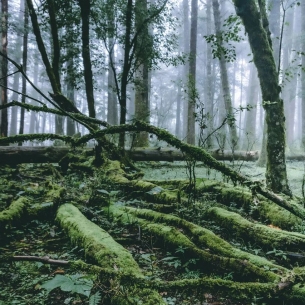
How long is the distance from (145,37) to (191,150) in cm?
863

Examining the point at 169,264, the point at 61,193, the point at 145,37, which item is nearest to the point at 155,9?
the point at 145,37

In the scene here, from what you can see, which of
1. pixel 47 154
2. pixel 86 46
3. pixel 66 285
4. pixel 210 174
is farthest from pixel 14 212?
pixel 86 46

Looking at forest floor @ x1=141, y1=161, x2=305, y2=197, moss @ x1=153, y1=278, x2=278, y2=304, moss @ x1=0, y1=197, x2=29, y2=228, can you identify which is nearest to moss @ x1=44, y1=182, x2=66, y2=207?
moss @ x1=0, y1=197, x2=29, y2=228

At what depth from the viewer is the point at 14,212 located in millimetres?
4023

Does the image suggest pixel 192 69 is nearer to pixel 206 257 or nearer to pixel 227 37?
pixel 227 37

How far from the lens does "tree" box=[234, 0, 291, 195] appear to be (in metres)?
6.36

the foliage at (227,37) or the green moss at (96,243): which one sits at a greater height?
the foliage at (227,37)

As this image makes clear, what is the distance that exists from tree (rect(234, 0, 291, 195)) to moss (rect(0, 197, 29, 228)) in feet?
15.9

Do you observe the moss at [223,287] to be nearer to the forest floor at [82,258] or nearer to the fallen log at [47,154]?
the forest floor at [82,258]

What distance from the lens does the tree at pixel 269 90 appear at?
6358 millimetres

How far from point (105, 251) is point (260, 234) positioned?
1.97 meters

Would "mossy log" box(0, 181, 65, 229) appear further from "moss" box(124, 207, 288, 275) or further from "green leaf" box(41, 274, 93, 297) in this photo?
"green leaf" box(41, 274, 93, 297)

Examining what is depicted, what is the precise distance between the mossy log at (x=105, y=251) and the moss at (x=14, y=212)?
1.89 ft

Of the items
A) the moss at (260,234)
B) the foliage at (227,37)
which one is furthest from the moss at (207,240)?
the foliage at (227,37)
